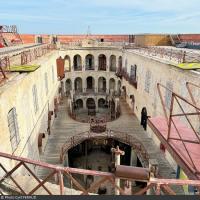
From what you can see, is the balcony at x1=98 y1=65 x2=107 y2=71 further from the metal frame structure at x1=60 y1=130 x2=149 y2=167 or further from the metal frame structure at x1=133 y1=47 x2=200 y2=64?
the metal frame structure at x1=60 y1=130 x2=149 y2=167

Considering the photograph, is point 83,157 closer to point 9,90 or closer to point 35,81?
point 35,81

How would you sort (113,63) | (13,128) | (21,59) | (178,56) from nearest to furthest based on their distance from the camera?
(13,128) → (21,59) → (178,56) → (113,63)

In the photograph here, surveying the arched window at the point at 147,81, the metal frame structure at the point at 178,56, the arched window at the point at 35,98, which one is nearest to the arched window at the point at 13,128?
the arched window at the point at 35,98

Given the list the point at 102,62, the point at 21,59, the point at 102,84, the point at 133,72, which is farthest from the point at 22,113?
the point at 102,62

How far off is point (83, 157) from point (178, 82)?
596 inches

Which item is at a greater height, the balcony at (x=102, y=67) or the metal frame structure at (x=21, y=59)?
the metal frame structure at (x=21, y=59)

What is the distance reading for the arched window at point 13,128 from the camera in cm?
1102

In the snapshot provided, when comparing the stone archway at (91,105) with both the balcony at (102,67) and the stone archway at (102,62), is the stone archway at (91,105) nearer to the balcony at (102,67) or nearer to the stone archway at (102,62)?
the balcony at (102,67)

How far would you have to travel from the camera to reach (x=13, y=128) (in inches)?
449

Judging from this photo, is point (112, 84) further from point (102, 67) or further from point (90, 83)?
point (90, 83)

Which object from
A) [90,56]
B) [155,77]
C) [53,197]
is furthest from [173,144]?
[90,56]

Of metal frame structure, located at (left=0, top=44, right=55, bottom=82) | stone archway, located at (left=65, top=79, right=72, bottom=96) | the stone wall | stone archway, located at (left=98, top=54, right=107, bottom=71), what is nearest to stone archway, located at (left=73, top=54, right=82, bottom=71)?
stone archway, located at (left=65, top=79, right=72, bottom=96)

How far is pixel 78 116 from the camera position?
3831 centimetres

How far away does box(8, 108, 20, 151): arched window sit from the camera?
1102 centimetres
